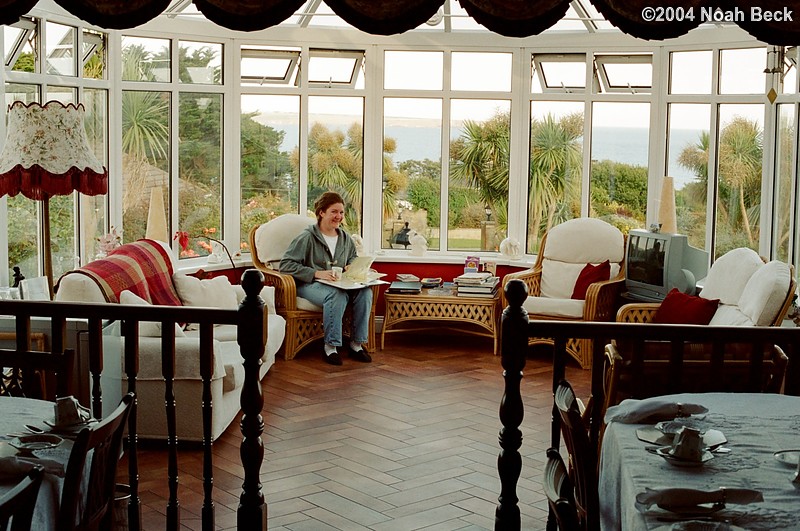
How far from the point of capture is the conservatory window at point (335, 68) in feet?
28.2

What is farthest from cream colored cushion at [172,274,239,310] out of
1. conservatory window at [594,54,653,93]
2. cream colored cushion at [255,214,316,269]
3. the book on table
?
conservatory window at [594,54,653,93]

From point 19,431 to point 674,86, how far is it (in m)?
6.66

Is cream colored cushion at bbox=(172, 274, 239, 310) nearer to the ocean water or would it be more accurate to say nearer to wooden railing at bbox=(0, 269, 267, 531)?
the ocean water

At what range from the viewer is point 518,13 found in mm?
3221

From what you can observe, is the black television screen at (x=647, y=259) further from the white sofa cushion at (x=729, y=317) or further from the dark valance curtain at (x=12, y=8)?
the dark valance curtain at (x=12, y=8)

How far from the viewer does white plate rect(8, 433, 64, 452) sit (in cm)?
263

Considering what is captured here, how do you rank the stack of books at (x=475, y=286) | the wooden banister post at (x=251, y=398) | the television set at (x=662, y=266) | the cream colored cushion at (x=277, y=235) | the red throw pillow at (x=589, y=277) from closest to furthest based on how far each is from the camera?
1. the wooden banister post at (x=251, y=398)
2. the television set at (x=662, y=266)
3. the red throw pillow at (x=589, y=277)
4. the cream colored cushion at (x=277, y=235)
5. the stack of books at (x=475, y=286)

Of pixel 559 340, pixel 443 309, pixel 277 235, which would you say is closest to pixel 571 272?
pixel 443 309

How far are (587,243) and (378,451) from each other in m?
3.33

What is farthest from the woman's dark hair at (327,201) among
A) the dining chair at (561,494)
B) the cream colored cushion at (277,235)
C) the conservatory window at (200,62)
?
the dining chair at (561,494)

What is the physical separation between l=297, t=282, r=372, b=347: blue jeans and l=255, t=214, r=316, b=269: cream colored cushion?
0.43 m

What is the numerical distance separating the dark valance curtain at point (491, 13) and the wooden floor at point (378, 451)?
2.11 m

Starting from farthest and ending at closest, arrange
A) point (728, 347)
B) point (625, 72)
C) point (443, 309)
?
point (625, 72), point (443, 309), point (728, 347)

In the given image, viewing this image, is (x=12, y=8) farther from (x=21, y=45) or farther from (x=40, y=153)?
(x=21, y=45)
